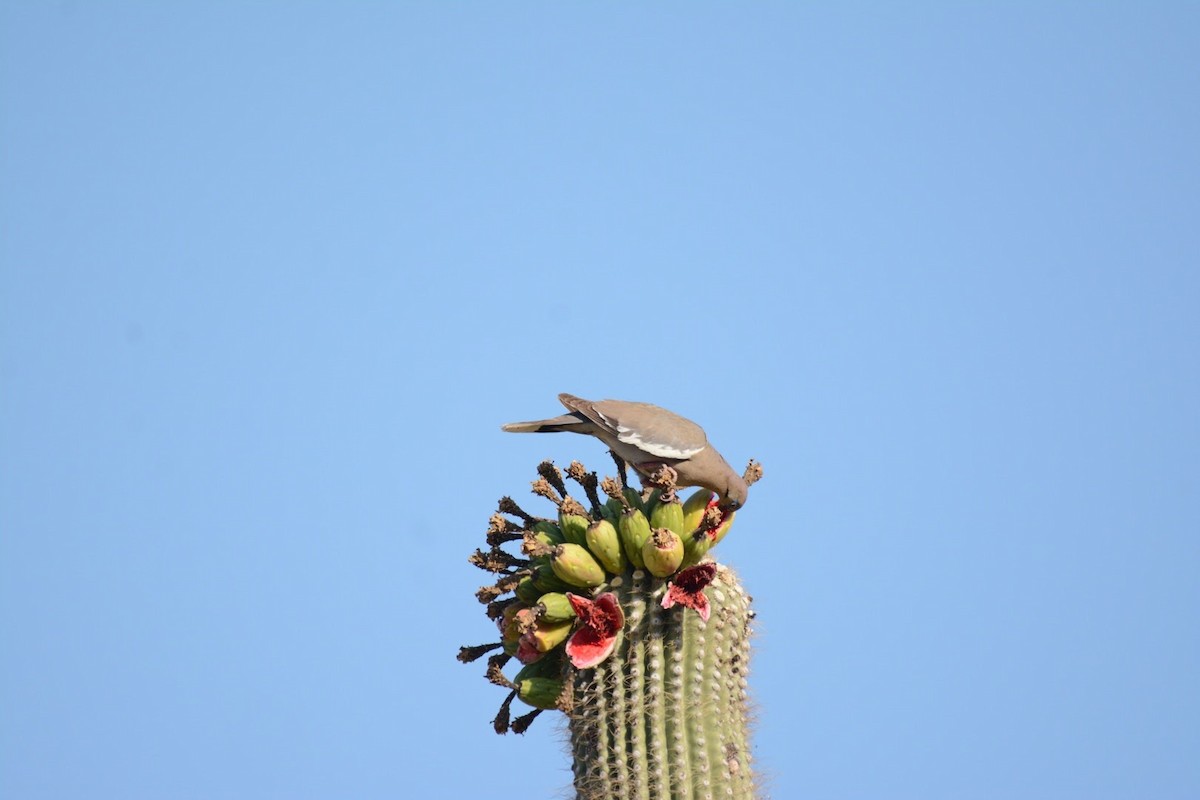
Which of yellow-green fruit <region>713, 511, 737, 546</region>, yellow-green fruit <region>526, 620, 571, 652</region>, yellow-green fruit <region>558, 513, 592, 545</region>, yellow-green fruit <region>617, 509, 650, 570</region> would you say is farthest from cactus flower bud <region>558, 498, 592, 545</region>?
yellow-green fruit <region>713, 511, 737, 546</region>

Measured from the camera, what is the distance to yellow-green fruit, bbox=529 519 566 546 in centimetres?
842

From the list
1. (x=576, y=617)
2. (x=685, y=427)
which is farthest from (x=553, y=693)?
(x=685, y=427)

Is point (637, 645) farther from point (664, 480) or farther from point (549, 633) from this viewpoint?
point (664, 480)

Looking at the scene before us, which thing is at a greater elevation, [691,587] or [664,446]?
[664,446]

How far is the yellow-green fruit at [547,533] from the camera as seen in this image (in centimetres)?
842

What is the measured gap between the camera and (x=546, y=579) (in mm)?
8383

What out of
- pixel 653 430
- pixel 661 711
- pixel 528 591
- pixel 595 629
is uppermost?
pixel 653 430

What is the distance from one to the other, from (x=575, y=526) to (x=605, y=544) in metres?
0.26

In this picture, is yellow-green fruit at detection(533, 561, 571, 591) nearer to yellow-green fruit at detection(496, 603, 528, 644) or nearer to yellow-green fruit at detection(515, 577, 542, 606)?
yellow-green fruit at detection(515, 577, 542, 606)

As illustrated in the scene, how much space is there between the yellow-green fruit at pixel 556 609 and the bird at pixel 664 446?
0.88m

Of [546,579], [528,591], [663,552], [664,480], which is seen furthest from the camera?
[528,591]

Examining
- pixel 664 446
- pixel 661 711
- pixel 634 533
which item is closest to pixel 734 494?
pixel 664 446

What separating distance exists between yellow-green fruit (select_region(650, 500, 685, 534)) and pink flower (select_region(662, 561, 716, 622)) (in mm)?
300

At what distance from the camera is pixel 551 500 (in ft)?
28.4
